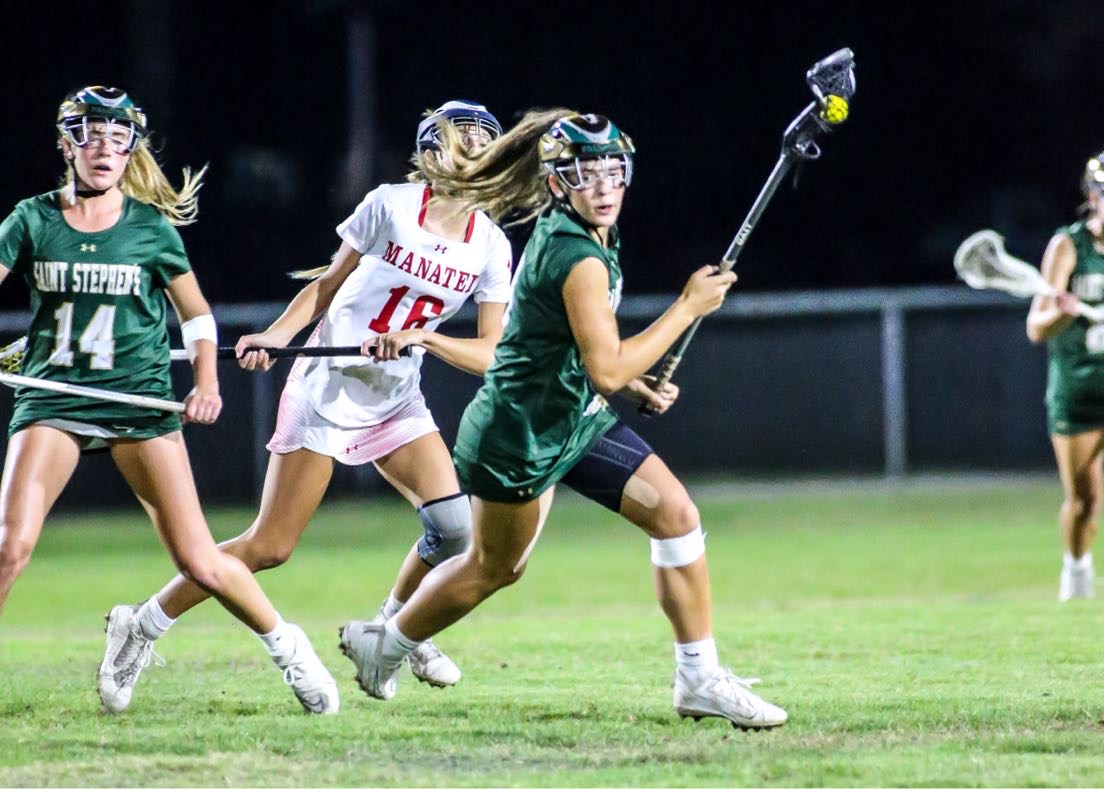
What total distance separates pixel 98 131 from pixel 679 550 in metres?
2.49

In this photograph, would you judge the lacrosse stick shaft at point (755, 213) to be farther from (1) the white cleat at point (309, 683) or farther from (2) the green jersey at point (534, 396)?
(1) the white cleat at point (309, 683)

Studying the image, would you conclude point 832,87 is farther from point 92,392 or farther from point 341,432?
point 92,392

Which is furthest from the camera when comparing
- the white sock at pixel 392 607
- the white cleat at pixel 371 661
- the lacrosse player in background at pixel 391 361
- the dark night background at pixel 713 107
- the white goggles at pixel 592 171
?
the dark night background at pixel 713 107

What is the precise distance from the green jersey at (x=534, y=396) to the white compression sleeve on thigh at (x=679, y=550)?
0.42 meters

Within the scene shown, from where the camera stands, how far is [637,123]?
2355 cm

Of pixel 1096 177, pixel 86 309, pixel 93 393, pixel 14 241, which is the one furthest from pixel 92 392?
pixel 1096 177

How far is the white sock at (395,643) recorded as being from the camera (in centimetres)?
672

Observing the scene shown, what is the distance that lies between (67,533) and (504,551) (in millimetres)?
11732

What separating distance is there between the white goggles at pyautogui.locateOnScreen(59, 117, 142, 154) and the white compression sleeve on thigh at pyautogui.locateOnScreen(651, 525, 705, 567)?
92.3 inches

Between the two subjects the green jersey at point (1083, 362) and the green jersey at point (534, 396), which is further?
the green jersey at point (1083, 362)

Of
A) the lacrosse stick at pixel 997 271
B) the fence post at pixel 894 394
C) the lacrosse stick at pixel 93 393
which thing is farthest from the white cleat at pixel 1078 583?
the fence post at pixel 894 394

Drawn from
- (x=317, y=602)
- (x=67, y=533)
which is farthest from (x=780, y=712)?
(x=67, y=533)

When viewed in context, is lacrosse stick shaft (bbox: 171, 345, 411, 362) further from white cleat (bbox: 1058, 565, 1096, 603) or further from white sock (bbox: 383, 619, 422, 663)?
white cleat (bbox: 1058, 565, 1096, 603)

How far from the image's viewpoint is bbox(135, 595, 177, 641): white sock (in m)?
6.91
